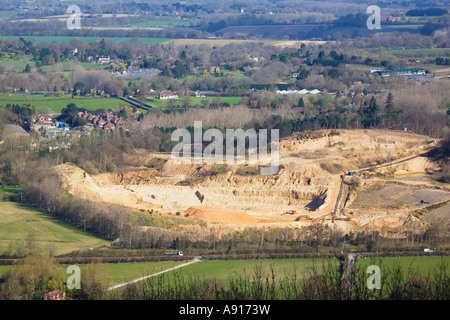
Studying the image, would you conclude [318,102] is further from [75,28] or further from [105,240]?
[75,28]

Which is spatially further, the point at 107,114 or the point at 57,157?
the point at 107,114

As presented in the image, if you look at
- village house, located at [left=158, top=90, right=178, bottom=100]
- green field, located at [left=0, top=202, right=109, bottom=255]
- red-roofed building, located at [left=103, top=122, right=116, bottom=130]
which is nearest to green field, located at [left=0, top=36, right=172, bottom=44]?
village house, located at [left=158, top=90, right=178, bottom=100]

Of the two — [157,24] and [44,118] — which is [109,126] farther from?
[157,24]

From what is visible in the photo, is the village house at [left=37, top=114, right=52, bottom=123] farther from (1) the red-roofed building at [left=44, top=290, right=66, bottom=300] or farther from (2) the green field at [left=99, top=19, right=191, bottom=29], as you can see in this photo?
(2) the green field at [left=99, top=19, right=191, bottom=29]

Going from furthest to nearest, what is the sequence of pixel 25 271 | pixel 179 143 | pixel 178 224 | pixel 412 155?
pixel 179 143 → pixel 412 155 → pixel 178 224 → pixel 25 271

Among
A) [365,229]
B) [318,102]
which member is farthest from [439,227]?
[318,102]

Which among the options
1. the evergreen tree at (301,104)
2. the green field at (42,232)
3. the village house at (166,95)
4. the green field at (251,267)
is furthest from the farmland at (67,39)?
the green field at (251,267)

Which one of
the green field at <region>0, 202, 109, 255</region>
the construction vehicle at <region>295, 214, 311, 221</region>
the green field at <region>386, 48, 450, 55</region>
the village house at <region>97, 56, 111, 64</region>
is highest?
the green field at <region>386, 48, 450, 55</region>
